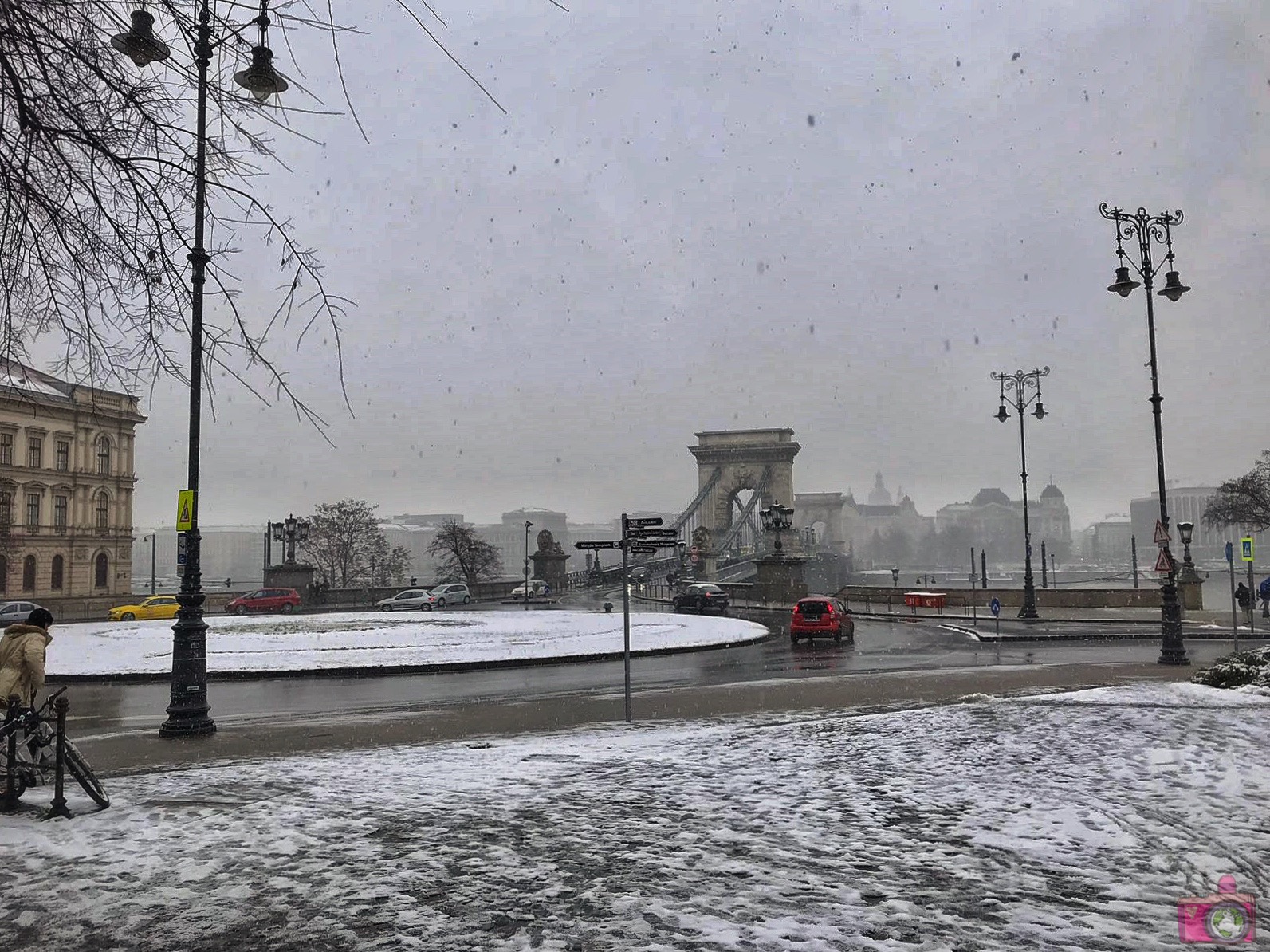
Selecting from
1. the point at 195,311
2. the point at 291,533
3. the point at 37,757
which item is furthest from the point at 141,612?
the point at 37,757

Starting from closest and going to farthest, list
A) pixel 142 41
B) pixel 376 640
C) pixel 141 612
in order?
pixel 142 41, pixel 376 640, pixel 141 612

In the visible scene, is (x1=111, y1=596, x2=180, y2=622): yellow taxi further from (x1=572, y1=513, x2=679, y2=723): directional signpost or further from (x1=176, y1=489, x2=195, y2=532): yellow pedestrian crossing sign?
(x1=572, y1=513, x2=679, y2=723): directional signpost

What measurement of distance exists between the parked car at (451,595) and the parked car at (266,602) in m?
6.79

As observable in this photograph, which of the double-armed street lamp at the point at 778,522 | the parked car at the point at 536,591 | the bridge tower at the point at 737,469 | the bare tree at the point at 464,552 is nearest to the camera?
the double-armed street lamp at the point at 778,522

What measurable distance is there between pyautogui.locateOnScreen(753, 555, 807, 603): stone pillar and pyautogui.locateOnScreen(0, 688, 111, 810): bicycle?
43592 mm

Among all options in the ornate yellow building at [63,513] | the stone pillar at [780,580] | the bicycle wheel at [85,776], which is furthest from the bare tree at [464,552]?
the bicycle wheel at [85,776]

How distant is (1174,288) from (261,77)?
769 inches

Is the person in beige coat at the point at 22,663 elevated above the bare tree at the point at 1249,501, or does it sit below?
below

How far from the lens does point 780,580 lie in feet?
163

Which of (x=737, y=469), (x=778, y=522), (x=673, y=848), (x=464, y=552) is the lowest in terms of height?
(x=673, y=848)

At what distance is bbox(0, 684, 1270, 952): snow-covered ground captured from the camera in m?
4.32

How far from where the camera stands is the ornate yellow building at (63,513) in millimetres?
59344

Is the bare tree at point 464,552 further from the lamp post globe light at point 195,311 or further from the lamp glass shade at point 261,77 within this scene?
the lamp glass shade at point 261,77

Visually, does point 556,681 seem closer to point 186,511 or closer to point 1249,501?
point 186,511
